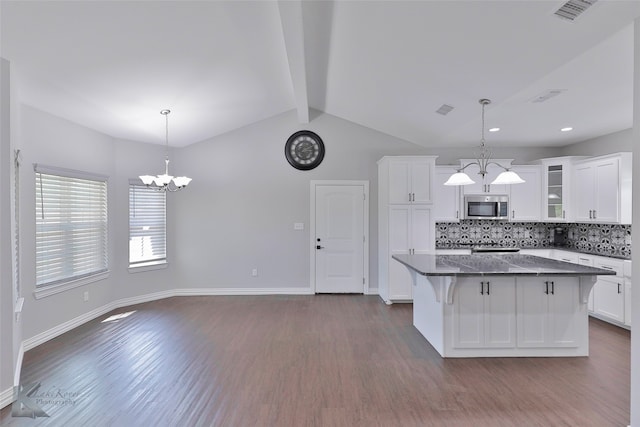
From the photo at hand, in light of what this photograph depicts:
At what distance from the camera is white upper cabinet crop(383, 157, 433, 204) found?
5020mm

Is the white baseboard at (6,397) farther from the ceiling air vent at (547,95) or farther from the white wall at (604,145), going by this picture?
the white wall at (604,145)

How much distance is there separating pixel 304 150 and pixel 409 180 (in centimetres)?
189

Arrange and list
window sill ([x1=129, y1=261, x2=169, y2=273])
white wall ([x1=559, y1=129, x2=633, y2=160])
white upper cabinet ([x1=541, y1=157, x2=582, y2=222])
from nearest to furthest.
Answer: white wall ([x1=559, y1=129, x2=633, y2=160]) < white upper cabinet ([x1=541, y1=157, x2=582, y2=222]) < window sill ([x1=129, y1=261, x2=169, y2=273])

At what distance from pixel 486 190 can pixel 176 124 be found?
16.5 feet

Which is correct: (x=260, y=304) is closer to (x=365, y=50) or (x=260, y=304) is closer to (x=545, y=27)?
(x=365, y=50)

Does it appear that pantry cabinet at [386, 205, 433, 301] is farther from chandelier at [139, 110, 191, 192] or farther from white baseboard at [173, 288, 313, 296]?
chandelier at [139, 110, 191, 192]

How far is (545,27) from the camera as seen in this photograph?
2.32 metres

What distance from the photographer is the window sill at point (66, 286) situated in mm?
3538

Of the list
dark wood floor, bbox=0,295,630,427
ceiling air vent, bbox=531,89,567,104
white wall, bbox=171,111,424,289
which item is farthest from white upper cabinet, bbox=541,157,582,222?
white wall, bbox=171,111,424,289

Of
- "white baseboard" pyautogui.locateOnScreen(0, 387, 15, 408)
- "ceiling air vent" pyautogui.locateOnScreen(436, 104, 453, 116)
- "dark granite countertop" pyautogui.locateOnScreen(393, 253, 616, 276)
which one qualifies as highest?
"ceiling air vent" pyautogui.locateOnScreen(436, 104, 453, 116)

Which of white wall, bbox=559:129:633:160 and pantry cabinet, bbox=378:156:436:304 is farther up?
white wall, bbox=559:129:633:160

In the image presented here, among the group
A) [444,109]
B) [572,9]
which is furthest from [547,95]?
[572,9]

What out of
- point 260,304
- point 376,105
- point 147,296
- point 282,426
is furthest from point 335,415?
point 147,296

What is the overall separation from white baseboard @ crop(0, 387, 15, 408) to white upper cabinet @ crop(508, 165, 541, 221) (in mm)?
6398
